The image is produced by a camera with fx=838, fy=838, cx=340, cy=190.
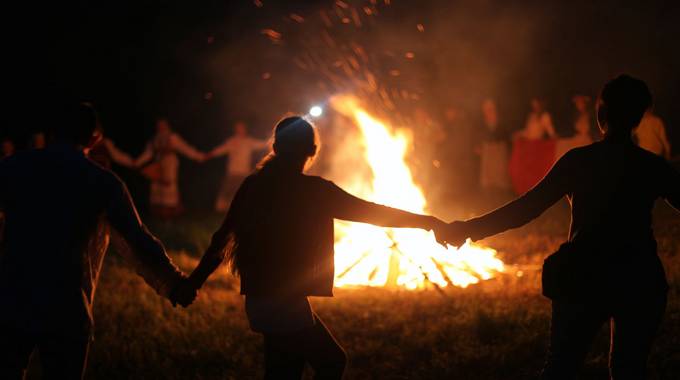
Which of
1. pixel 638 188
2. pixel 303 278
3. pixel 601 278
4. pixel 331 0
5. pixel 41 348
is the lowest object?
pixel 41 348

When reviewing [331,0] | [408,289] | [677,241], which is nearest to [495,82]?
[331,0]

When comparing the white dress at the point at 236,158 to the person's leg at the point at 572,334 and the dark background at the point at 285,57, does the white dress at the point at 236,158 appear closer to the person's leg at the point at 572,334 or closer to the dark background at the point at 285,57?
the dark background at the point at 285,57

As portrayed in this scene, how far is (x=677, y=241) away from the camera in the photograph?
33.4 feet

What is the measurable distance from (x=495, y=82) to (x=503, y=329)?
650 inches

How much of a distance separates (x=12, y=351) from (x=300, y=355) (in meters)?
1.36

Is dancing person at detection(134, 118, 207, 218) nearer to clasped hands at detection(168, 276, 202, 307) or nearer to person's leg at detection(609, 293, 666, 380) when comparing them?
clasped hands at detection(168, 276, 202, 307)

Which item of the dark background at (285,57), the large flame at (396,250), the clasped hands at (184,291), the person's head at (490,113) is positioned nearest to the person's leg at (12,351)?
the clasped hands at (184,291)

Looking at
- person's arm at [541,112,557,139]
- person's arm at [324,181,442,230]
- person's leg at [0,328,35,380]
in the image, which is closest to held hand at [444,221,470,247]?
person's arm at [324,181,442,230]

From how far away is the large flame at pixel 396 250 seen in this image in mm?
9531

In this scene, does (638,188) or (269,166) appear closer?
(638,188)

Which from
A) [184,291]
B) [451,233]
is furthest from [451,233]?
[184,291]

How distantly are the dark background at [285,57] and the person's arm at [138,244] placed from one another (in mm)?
15639

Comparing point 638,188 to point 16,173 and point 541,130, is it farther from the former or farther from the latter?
point 541,130

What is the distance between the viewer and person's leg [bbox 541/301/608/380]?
3996mm
